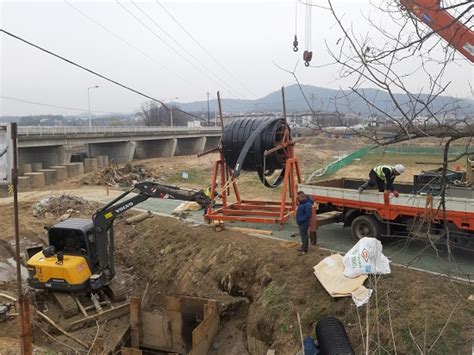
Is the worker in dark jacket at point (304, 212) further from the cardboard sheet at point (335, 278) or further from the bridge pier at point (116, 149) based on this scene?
the bridge pier at point (116, 149)

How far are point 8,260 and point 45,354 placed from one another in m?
9.39

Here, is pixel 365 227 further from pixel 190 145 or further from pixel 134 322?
pixel 190 145

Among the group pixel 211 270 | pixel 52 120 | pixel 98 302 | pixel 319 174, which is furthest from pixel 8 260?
pixel 52 120

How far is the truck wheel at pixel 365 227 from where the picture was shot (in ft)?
39.2

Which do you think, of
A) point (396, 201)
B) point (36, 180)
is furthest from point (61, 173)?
point (396, 201)

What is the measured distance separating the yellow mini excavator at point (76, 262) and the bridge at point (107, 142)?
30.5 m

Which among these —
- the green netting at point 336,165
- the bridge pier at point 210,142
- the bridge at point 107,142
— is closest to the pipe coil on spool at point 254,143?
the green netting at point 336,165

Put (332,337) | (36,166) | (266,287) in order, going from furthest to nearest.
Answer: (36,166)
(266,287)
(332,337)

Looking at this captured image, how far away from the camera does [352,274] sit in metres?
9.36

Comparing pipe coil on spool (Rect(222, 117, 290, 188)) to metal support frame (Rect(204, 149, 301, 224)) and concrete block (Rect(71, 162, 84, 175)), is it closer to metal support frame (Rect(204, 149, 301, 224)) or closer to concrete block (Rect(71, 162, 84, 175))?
metal support frame (Rect(204, 149, 301, 224))

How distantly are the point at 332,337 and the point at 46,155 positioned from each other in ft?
141

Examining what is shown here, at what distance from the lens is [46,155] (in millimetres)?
45531

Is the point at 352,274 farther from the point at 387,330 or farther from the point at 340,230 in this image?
the point at 340,230

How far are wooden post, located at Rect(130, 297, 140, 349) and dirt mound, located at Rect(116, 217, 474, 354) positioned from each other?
149 cm
